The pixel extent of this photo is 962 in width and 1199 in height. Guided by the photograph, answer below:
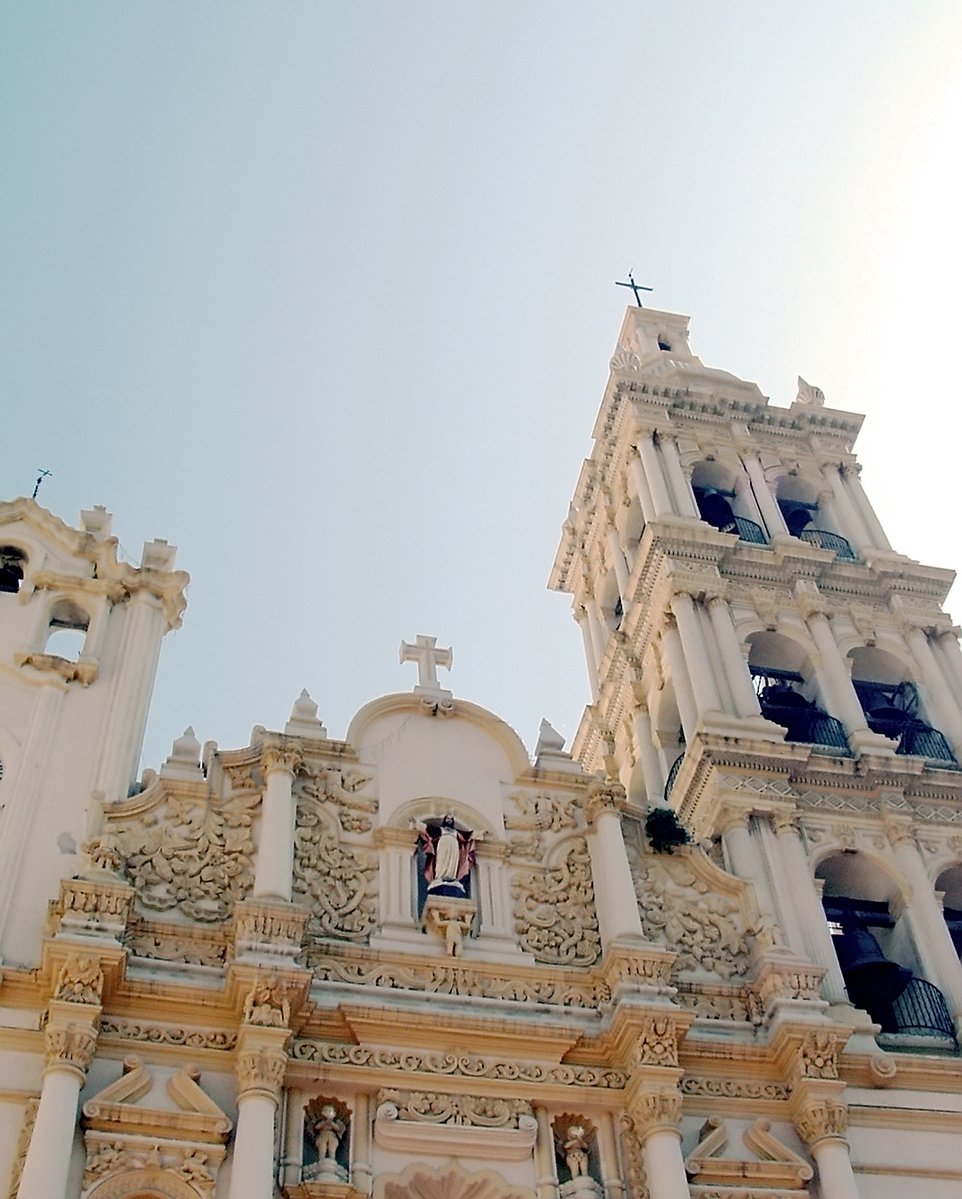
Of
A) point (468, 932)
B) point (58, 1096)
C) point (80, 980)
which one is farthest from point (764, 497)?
point (58, 1096)

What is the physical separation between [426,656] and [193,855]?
16.1ft

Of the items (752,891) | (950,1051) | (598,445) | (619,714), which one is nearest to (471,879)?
(752,891)

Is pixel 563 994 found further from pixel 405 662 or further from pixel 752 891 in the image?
pixel 405 662

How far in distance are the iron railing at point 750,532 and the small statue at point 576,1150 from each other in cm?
1273

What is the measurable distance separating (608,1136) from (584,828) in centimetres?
418

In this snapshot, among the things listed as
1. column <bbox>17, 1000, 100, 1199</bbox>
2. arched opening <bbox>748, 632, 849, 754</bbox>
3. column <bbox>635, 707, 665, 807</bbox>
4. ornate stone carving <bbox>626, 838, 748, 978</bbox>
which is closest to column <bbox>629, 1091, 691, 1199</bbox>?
ornate stone carving <bbox>626, 838, 748, 978</bbox>

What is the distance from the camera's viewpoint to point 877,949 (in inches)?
798

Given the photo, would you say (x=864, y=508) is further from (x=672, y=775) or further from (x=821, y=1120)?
(x=821, y=1120)

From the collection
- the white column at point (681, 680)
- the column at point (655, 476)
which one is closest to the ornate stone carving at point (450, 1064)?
the white column at point (681, 680)

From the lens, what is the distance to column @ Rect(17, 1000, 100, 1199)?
13906 millimetres

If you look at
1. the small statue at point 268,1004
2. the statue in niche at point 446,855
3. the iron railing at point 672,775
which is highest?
the iron railing at point 672,775

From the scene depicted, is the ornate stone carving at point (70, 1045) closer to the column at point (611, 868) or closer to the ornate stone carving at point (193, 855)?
the ornate stone carving at point (193, 855)

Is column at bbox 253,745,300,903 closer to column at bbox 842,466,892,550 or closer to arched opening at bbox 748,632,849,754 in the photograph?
arched opening at bbox 748,632,849,754

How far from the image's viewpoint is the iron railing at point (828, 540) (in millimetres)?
27328
